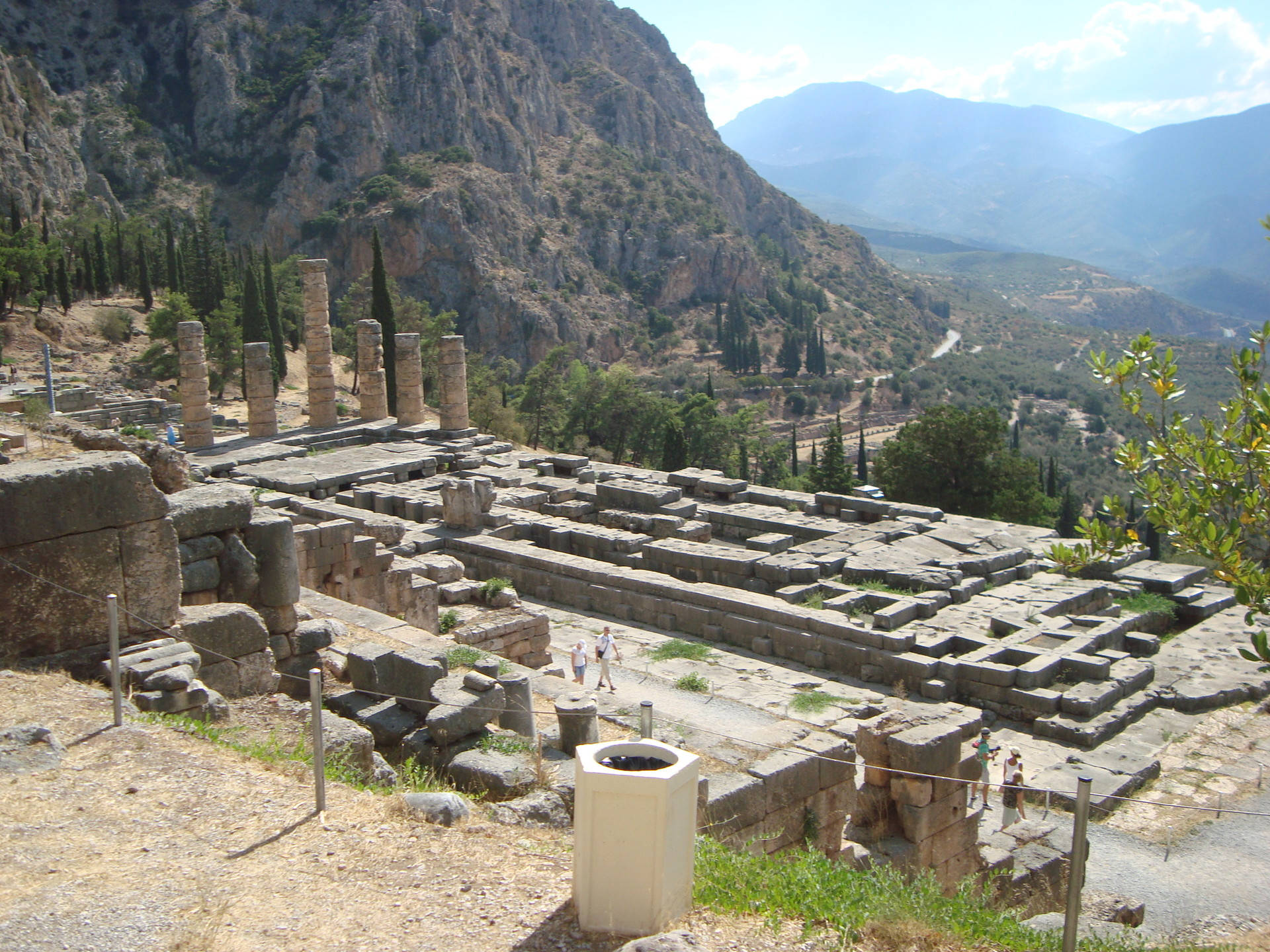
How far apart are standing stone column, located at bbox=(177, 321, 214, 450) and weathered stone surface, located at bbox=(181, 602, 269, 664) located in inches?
731

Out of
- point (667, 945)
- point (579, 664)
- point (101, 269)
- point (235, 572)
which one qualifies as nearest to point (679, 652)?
point (579, 664)

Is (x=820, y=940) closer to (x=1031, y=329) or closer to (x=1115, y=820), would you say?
(x=1115, y=820)

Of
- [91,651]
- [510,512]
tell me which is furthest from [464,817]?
[510,512]

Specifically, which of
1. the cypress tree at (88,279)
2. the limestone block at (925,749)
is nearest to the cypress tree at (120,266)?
the cypress tree at (88,279)

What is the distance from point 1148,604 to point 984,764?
8.58 m

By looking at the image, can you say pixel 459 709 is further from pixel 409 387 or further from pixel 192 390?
pixel 409 387

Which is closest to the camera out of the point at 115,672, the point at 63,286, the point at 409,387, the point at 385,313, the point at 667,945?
the point at 667,945

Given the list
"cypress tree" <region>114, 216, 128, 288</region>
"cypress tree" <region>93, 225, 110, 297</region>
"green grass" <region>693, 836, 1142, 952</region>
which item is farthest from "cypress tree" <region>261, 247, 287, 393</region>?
"green grass" <region>693, 836, 1142, 952</region>

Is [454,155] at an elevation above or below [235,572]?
above

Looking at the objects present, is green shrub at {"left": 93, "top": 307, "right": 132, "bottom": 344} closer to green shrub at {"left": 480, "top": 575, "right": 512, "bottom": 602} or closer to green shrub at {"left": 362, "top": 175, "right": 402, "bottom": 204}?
green shrub at {"left": 480, "top": 575, "right": 512, "bottom": 602}

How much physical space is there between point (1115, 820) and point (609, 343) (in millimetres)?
A: 81943

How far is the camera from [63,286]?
138 feet

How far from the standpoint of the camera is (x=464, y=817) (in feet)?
21.8

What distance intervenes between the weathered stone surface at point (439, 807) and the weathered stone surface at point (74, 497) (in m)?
3.78
